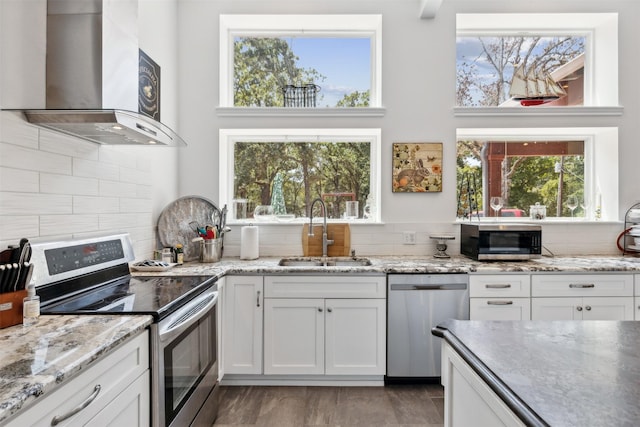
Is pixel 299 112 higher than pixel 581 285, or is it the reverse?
pixel 299 112

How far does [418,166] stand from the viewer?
301 centimetres

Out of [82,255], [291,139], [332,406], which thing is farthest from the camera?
[291,139]

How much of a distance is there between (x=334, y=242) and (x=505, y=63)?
240cm

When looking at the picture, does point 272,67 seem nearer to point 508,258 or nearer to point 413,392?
point 508,258

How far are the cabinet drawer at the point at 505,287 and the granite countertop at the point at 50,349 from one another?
82.3 inches

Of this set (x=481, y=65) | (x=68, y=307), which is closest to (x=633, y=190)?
(x=481, y=65)

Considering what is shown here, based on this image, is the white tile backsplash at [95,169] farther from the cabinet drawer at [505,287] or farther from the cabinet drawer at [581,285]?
the cabinet drawer at [581,285]

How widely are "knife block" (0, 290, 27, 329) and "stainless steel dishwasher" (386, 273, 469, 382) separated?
6.44 feet

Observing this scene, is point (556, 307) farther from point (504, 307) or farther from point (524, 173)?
point (524, 173)

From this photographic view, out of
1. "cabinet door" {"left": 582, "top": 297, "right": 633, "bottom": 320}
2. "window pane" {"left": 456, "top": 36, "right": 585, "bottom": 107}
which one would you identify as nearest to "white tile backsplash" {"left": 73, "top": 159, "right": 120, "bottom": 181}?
"window pane" {"left": 456, "top": 36, "right": 585, "bottom": 107}

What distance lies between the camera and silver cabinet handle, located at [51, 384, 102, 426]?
88 cm

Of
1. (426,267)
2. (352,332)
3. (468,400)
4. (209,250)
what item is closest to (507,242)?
(426,267)

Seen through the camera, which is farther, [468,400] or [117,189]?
[117,189]

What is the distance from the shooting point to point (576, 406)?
27.4 inches
